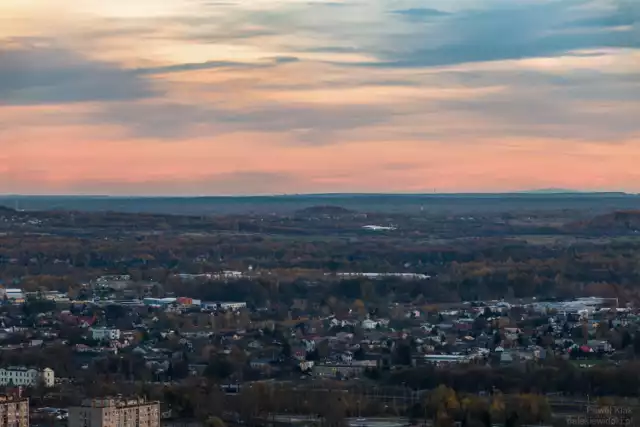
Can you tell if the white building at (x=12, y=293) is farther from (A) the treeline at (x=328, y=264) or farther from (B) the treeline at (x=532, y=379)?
(B) the treeline at (x=532, y=379)

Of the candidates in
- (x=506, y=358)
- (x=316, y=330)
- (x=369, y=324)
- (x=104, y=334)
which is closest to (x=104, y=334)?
(x=104, y=334)

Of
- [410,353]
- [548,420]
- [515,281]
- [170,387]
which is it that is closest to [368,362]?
[410,353]

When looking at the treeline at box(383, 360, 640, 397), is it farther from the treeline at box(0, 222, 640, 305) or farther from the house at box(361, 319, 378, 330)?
the treeline at box(0, 222, 640, 305)

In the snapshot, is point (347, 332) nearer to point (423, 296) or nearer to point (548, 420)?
point (423, 296)

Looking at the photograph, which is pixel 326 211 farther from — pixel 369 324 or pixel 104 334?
pixel 104 334

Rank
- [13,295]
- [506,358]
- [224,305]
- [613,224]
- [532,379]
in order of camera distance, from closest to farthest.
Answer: [532,379] < [506,358] < [224,305] < [13,295] < [613,224]
